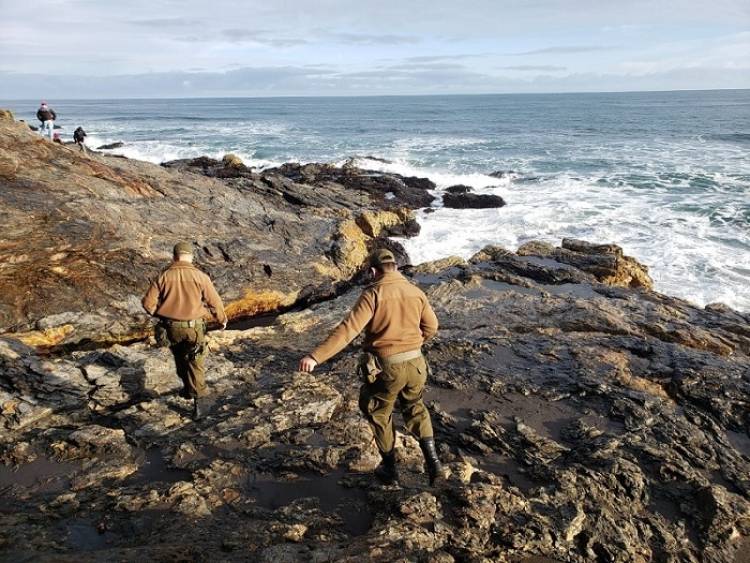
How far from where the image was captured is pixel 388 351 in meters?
4.08

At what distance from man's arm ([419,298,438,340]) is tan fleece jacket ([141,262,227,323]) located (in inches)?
104

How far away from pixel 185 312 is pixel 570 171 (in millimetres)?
31544

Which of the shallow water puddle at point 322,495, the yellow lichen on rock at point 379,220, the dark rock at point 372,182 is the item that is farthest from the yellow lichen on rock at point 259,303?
the dark rock at point 372,182

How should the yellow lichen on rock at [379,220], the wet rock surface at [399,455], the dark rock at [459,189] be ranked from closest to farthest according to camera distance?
the wet rock surface at [399,455]
the yellow lichen on rock at [379,220]
the dark rock at [459,189]

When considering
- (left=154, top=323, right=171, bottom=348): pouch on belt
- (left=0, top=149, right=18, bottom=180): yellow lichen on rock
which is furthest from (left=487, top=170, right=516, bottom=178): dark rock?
(left=154, top=323, right=171, bottom=348): pouch on belt

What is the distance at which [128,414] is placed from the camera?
5.44 metres

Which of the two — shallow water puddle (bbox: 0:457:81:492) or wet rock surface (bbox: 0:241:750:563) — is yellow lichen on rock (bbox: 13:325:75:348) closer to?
wet rock surface (bbox: 0:241:750:563)

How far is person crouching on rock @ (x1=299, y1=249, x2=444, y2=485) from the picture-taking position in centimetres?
402

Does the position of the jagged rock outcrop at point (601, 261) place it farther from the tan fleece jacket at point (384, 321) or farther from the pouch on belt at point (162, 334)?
the pouch on belt at point (162, 334)

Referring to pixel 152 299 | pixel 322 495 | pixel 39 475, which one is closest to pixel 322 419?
pixel 322 495

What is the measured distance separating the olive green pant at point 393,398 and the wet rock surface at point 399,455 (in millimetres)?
467

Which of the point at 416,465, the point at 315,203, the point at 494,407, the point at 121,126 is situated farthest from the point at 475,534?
the point at 121,126

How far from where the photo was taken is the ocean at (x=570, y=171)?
16.5 metres

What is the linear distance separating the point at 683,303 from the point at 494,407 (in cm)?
577
